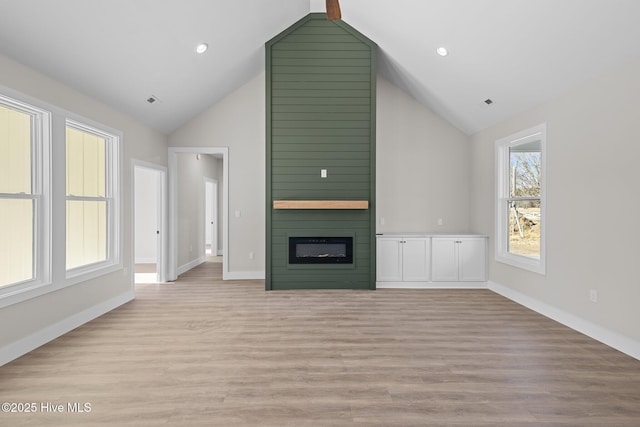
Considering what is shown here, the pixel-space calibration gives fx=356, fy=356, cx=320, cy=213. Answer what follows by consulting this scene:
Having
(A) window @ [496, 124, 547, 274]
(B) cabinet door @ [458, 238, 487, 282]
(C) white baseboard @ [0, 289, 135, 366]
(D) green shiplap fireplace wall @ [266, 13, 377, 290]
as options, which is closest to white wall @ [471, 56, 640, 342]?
(A) window @ [496, 124, 547, 274]

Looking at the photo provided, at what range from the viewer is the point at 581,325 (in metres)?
3.61

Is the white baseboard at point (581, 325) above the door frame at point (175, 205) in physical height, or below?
below

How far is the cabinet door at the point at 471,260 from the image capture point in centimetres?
558

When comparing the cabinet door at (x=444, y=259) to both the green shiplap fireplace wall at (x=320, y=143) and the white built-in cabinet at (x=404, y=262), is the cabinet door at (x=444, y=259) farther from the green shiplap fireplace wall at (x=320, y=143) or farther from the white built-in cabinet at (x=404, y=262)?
the green shiplap fireplace wall at (x=320, y=143)

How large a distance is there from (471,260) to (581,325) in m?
2.03

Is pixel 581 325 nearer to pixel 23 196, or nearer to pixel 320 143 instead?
pixel 320 143

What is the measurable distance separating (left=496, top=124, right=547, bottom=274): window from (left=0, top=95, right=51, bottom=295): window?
5.31 metres

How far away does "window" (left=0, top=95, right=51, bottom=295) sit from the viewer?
3.02 meters

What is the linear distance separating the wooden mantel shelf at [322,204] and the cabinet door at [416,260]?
100 cm

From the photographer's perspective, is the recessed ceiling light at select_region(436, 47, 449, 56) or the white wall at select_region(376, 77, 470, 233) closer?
the recessed ceiling light at select_region(436, 47, 449, 56)

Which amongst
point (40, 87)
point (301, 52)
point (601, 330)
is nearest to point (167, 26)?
point (40, 87)

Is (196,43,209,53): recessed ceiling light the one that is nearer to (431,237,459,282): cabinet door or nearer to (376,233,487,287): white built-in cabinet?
(376,233,487,287): white built-in cabinet

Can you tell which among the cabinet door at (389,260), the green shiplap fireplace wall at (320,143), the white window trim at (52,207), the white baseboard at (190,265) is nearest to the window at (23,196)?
the white window trim at (52,207)

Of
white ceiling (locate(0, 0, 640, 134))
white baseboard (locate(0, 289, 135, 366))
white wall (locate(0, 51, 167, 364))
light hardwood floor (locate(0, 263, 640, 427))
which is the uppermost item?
white ceiling (locate(0, 0, 640, 134))
